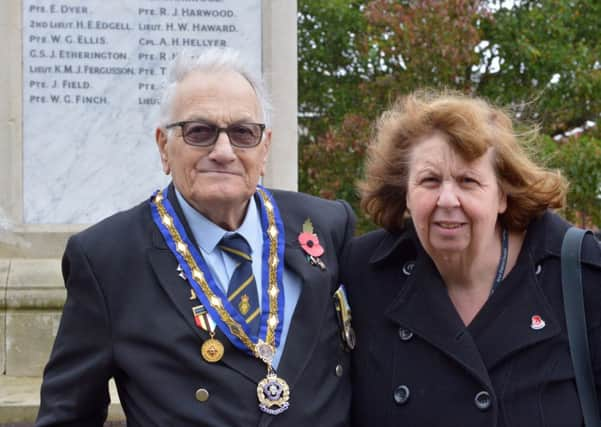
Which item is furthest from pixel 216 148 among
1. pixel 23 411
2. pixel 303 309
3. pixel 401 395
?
pixel 23 411

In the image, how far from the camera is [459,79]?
11.4 metres

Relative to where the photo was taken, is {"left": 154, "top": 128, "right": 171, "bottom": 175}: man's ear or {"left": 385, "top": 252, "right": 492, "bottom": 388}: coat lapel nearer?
{"left": 385, "top": 252, "right": 492, "bottom": 388}: coat lapel

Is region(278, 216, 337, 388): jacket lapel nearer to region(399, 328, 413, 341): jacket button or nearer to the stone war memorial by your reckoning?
region(399, 328, 413, 341): jacket button

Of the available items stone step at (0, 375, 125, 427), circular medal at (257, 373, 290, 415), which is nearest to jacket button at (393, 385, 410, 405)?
circular medal at (257, 373, 290, 415)

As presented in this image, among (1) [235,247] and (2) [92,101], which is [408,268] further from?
(2) [92,101]

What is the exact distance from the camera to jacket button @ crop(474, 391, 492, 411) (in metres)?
2.84

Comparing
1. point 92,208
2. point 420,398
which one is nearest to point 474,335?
point 420,398

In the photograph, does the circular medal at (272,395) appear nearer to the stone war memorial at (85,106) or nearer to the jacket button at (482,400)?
the jacket button at (482,400)

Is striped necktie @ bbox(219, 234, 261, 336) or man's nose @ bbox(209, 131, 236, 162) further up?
man's nose @ bbox(209, 131, 236, 162)

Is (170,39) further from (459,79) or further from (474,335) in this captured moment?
(459,79)

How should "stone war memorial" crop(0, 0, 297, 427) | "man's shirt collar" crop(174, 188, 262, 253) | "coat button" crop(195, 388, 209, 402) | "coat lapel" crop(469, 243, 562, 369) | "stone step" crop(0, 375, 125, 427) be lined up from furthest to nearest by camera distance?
1. "stone war memorial" crop(0, 0, 297, 427)
2. "stone step" crop(0, 375, 125, 427)
3. "man's shirt collar" crop(174, 188, 262, 253)
4. "coat lapel" crop(469, 243, 562, 369)
5. "coat button" crop(195, 388, 209, 402)

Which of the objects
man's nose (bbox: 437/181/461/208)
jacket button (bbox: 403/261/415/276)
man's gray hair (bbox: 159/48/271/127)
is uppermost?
man's gray hair (bbox: 159/48/271/127)

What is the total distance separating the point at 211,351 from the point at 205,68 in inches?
33.8

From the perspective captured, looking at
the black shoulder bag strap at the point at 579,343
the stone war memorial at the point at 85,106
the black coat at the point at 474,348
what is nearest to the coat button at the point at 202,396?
the black coat at the point at 474,348
